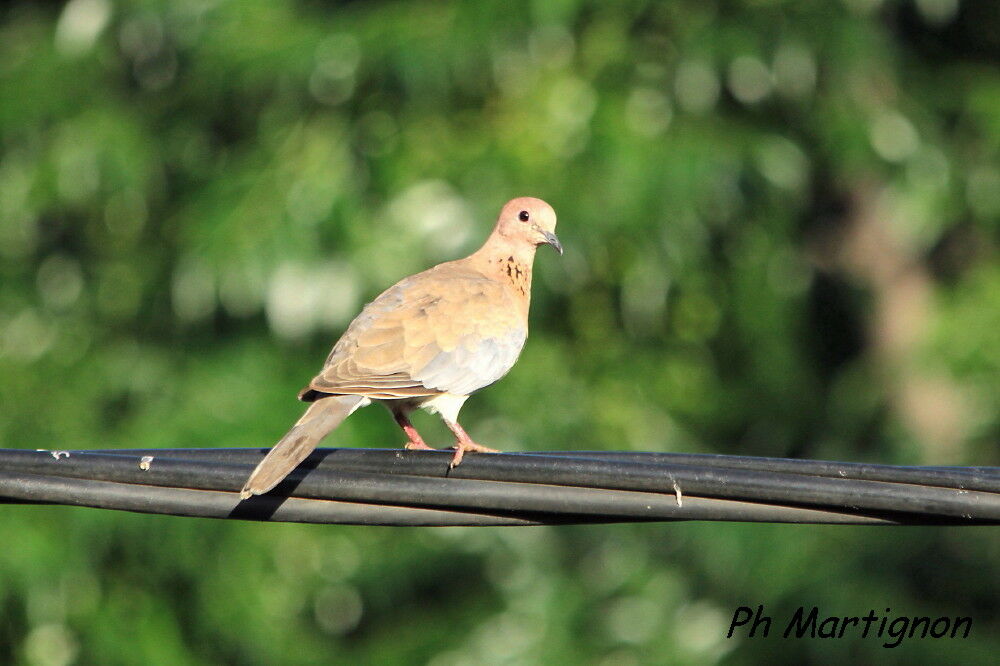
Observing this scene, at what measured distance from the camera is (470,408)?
22.0ft

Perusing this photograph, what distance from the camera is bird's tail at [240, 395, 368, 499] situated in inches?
107

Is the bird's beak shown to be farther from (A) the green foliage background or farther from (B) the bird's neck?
(A) the green foliage background

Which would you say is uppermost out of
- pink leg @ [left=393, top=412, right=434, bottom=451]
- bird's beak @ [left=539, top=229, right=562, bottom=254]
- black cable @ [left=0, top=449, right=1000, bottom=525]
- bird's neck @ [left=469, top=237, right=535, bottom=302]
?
bird's beak @ [left=539, top=229, right=562, bottom=254]

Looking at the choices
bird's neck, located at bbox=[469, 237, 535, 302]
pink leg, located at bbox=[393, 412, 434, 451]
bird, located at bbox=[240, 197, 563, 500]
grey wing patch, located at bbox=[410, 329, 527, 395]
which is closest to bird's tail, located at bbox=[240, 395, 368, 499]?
bird, located at bbox=[240, 197, 563, 500]

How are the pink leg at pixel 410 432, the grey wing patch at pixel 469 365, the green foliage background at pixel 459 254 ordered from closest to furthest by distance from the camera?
the grey wing patch at pixel 469 365 < the pink leg at pixel 410 432 < the green foliage background at pixel 459 254

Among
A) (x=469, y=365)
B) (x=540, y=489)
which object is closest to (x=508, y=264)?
(x=469, y=365)

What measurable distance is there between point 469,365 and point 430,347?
5.8 inches

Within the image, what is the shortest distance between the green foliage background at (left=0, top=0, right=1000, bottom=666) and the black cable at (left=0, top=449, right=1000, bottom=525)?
136 inches

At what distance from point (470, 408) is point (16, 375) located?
8.05 feet

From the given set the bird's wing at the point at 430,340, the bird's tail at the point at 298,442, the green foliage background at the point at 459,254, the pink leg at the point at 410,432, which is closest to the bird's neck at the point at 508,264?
the bird's wing at the point at 430,340

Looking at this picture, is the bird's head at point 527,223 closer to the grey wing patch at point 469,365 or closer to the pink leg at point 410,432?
the grey wing patch at point 469,365

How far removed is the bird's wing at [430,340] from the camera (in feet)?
12.6

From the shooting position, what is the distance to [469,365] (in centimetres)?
415

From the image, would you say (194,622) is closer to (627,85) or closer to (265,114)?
(265,114)
